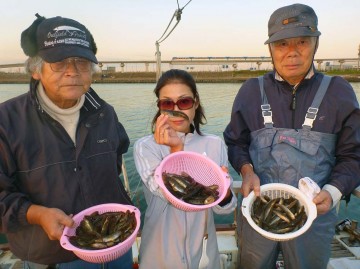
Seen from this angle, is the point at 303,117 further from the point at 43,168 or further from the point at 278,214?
the point at 43,168

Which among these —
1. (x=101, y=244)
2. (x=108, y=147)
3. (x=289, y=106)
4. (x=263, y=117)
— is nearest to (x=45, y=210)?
(x=101, y=244)

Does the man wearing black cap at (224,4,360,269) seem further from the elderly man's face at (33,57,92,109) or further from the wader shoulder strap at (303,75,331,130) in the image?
the elderly man's face at (33,57,92,109)

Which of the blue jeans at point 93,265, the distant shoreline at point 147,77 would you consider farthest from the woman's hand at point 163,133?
the distant shoreline at point 147,77

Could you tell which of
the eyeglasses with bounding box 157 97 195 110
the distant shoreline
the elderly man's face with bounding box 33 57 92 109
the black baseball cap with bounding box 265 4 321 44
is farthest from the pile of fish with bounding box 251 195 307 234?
the distant shoreline

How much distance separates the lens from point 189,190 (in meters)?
2.49

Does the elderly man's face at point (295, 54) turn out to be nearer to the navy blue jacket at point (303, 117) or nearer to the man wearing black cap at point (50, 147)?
the navy blue jacket at point (303, 117)

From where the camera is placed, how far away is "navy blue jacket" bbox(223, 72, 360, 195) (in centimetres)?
283

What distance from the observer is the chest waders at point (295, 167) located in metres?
2.87

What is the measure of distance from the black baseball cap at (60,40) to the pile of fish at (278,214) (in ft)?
7.03

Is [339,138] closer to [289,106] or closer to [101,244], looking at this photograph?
[289,106]

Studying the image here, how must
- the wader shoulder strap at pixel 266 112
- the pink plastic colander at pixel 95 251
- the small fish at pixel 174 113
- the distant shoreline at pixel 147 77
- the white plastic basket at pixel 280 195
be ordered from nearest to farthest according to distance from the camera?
the pink plastic colander at pixel 95 251, the white plastic basket at pixel 280 195, the small fish at pixel 174 113, the wader shoulder strap at pixel 266 112, the distant shoreline at pixel 147 77

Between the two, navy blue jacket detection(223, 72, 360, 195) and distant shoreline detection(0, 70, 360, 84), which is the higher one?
navy blue jacket detection(223, 72, 360, 195)

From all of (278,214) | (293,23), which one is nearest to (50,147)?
(278,214)

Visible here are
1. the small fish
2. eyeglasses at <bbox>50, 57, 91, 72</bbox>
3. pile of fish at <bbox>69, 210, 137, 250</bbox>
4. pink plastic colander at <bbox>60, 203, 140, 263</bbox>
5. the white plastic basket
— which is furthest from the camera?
the small fish
